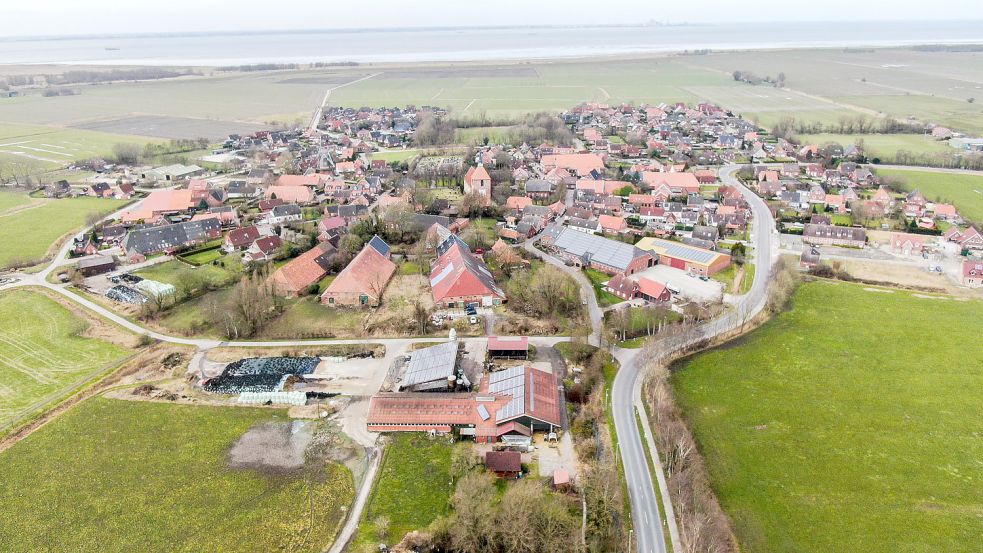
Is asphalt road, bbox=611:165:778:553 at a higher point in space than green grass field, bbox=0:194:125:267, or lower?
lower

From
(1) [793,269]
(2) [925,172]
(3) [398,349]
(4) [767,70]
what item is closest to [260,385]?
(3) [398,349]

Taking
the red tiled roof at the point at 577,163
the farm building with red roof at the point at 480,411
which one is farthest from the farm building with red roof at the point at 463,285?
the red tiled roof at the point at 577,163

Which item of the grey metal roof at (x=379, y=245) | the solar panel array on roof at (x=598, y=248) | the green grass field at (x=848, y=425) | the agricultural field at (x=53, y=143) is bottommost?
the green grass field at (x=848, y=425)

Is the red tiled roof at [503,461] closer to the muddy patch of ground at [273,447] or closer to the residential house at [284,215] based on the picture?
the muddy patch of ground at [273,447]

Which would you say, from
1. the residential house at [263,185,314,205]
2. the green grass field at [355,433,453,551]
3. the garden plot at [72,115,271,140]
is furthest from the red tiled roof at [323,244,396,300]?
the garden plot at [72,115,271,140]

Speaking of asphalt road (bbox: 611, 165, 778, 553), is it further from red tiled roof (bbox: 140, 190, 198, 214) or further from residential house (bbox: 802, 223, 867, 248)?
red tiled roof (bbox: 140, 190, 198, 214)

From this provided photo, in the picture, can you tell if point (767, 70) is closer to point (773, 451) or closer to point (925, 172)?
point (925, 172)

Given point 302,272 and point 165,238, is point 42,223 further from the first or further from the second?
point 302,272
